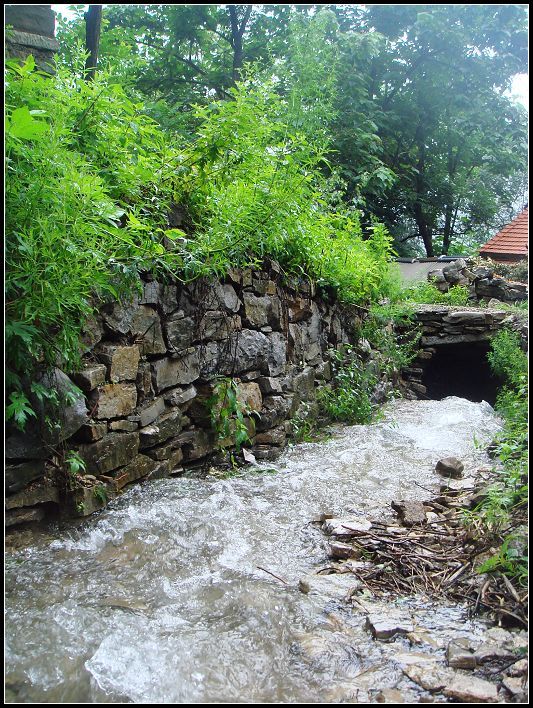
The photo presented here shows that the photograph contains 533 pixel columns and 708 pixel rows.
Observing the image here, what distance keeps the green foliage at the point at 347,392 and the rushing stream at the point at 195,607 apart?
225 centimetres

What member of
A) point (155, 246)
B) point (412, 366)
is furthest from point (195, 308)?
point (412, 366)

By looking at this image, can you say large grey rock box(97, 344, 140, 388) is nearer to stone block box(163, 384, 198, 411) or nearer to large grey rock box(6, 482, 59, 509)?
stone block box(163, 384, 198, 411)

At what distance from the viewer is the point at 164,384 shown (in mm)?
4184

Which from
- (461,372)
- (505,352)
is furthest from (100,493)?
(461,372)

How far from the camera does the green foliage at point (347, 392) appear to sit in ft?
21.8

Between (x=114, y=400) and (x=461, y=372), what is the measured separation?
8800mm

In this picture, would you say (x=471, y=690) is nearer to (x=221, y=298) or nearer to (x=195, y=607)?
(x=195, y=607)

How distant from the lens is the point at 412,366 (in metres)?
10.2

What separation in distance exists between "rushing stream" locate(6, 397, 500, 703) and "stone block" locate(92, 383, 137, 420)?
0.57 m

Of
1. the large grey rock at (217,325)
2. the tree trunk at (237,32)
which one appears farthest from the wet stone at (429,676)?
the tree trunk at (237,32)

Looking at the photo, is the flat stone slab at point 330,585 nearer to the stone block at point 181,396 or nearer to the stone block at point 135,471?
the stone block at point 135,471

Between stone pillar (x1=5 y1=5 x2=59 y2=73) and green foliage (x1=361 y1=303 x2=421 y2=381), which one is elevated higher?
stone pillar (x1=5 y1=5 x2=59 y2=73)

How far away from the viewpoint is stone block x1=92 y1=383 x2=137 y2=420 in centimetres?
351

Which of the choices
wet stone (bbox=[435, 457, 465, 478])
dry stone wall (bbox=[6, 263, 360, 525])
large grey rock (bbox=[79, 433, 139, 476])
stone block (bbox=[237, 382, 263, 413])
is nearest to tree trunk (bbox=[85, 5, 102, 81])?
dry stone wall (bbox=[6, 263, 360, 525])
